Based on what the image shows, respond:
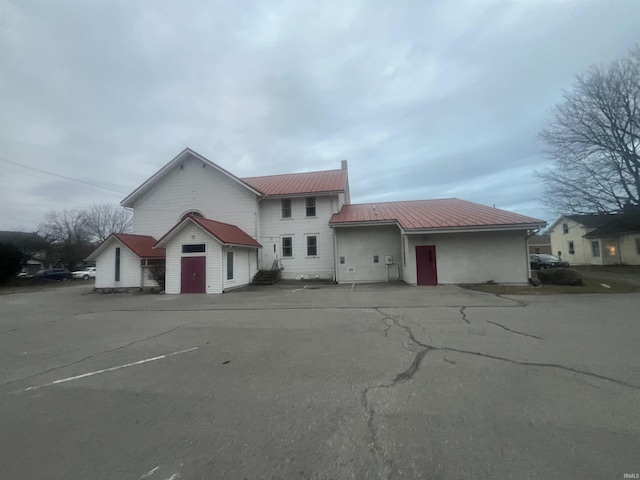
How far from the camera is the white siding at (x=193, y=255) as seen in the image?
18.3m

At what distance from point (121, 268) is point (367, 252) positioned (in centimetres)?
1633

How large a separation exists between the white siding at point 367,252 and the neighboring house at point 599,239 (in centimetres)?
1910

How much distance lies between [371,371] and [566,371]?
2.87 m

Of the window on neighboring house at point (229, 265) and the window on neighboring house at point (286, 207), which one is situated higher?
the window on neighboring house at point (286, 207)

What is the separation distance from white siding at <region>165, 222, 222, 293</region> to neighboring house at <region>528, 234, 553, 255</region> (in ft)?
181

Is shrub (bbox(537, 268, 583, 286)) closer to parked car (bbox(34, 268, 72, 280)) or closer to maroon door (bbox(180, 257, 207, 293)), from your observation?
maroon door (bbox(180, 257, 207, 293))

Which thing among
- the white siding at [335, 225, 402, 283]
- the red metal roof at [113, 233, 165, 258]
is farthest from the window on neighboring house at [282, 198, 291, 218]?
the red metal roof at [113, 233, 165, 258]

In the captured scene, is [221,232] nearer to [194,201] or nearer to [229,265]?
[229,265]

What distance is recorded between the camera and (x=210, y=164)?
76.2 feet

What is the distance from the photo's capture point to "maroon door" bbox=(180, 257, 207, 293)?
60.4 feet

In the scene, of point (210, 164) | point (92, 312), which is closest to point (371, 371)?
point (92, 312)

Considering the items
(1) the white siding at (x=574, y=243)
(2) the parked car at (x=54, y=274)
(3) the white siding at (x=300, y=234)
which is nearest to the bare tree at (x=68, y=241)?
(2) the parked car at (x=54, y=274)

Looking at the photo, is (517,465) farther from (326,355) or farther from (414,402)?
(326,355)

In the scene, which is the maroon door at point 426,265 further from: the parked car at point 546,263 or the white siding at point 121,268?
the parked car at point 546,263
